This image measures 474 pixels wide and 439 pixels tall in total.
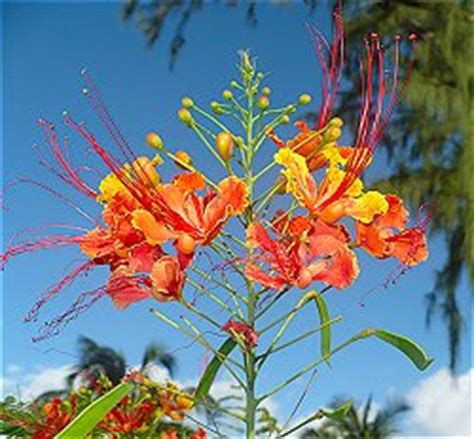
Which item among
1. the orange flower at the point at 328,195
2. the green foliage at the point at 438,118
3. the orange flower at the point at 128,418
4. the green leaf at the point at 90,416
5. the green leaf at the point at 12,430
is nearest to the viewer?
the green leaf at the point at 90,416

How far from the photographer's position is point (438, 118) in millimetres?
4777

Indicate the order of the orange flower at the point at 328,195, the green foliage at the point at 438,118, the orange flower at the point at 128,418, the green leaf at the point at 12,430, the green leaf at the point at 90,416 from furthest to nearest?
the green foliage at the point at 438,118
the orange flower at the point at 128,418
the green leaf at the point at 12,430
the orange flower at the point at 328,195
the green leaf at the point at 90,416

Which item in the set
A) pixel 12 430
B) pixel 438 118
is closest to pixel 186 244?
pixel 12 430

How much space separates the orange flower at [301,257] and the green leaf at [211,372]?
0.06m

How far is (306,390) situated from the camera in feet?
2.38

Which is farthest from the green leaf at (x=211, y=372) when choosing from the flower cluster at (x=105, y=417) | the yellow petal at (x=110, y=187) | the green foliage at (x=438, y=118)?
the green foliage at (x=438, y=118)

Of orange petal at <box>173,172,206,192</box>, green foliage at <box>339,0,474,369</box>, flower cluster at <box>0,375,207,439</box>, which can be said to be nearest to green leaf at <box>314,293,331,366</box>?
orange petal at <box>173,172,206,192</box>

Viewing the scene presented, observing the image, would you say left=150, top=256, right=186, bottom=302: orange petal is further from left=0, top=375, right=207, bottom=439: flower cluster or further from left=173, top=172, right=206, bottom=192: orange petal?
left=0, top=375, right=207, bottom=439: flower cluster

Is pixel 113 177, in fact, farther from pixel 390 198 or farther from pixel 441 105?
pixel 441 105

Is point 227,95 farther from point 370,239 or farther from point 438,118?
point 438,118

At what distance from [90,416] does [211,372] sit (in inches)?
5.2

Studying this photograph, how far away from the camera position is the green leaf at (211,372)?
2.43 feet

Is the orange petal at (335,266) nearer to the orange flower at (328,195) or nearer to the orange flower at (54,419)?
the orange flower at (328,195)

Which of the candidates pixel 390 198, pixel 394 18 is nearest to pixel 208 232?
pixel 390 198
